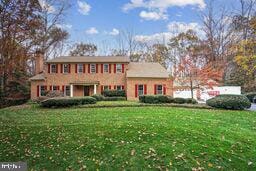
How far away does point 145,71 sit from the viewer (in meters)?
29.7

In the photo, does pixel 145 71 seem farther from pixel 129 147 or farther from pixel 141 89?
pixel 129 147

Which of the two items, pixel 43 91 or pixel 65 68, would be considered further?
pixel 65 68

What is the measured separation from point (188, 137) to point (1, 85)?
26.1 m

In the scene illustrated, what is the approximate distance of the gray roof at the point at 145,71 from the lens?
28.6 m

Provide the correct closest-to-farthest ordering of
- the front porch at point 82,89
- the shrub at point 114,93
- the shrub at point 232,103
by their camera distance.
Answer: the shrub at point 232,103, the shrub at point 114,93, the front porch at point 82,89

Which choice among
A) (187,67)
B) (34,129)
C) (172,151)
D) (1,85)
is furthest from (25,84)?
(172,151)

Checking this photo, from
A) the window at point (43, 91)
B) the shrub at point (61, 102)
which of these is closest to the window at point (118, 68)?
the window at point (43, 91)

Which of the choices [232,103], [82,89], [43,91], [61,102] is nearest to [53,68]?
[43,91]

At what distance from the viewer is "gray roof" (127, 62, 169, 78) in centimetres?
2862

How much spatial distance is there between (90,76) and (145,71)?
6333mm

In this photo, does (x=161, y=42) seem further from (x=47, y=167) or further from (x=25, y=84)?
(x=47, y=167)

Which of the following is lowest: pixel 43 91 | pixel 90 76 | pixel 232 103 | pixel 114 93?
pixel 232 103

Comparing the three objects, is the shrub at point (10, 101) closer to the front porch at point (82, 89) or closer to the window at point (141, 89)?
the front porch at point (82, 89)

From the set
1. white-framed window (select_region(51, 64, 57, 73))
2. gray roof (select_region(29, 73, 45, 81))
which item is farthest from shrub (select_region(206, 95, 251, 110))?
gray roof (select_region(29, 73, 45, 81))
